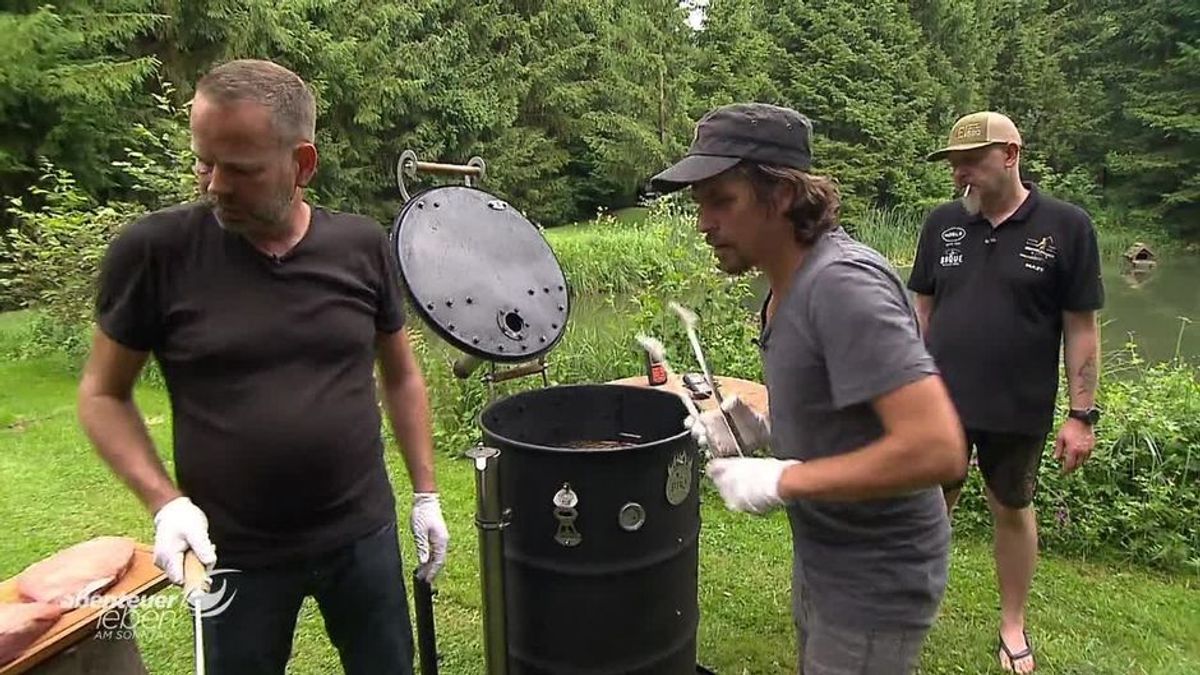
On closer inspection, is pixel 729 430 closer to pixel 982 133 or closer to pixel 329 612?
pixel 329 612

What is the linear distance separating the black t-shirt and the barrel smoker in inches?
11.7


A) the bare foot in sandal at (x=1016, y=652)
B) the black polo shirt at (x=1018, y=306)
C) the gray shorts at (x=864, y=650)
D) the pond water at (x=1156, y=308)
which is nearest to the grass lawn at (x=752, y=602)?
the bare foot in sandal at (x=1016, y=652)

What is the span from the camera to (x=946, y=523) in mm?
1382

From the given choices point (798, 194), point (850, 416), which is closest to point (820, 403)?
point (850, 416)

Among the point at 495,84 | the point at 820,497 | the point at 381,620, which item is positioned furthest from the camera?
the point at 495,84

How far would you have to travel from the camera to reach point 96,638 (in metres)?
2.05

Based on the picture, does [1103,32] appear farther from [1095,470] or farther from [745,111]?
[745,111]

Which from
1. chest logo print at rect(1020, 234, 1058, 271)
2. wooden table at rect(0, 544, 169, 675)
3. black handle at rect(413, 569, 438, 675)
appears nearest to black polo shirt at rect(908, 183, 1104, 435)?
chest logo print at rect(1020, 234, 1058, 271)

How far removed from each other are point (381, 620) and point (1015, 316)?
5.68ft

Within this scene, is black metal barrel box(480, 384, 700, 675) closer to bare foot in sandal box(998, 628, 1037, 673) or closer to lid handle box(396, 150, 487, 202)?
lid handle box(396, 150, 487, 202)

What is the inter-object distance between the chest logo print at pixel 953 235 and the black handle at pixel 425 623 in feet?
5.36

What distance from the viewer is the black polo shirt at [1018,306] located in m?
2.25

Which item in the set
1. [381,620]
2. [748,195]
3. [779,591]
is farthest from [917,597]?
[779,591]

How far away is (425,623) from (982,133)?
182cm
